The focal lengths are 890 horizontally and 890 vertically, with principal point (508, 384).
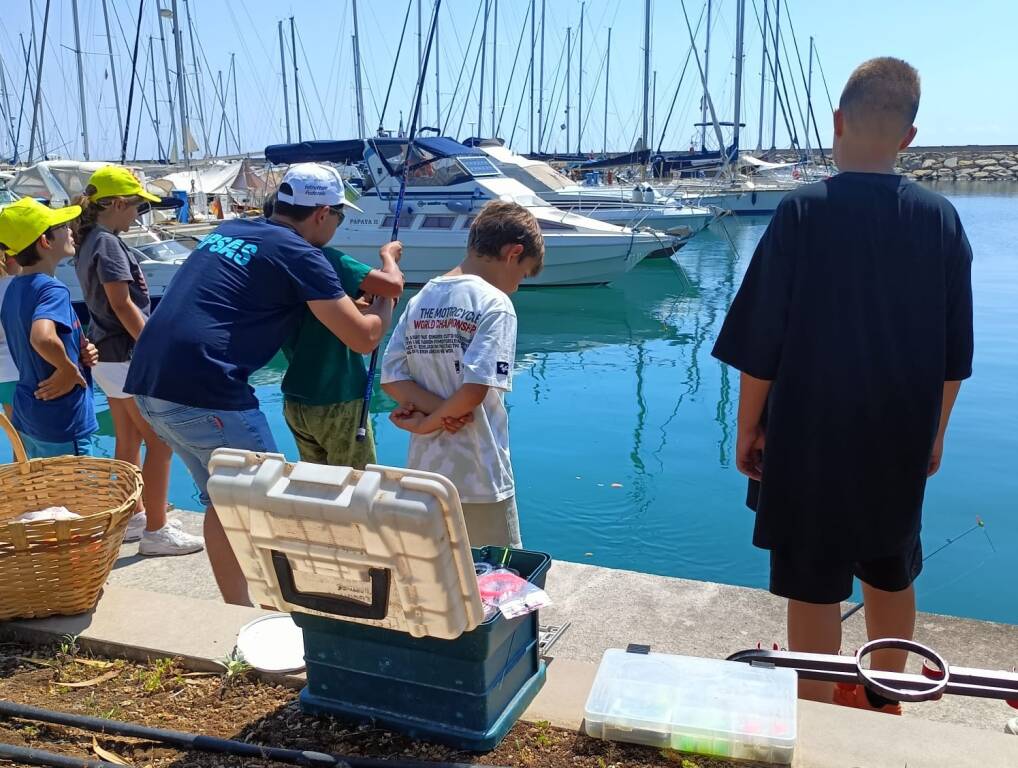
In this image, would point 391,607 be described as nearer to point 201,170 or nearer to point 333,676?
point 333,676

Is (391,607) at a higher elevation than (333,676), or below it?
higher

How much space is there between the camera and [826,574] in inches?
97.6

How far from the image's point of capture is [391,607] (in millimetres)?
2090

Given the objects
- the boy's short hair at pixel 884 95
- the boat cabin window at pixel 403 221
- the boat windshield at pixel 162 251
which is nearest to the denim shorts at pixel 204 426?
the boy's short hair at pixel 884 95

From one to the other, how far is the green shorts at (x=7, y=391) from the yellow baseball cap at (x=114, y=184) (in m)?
0.92

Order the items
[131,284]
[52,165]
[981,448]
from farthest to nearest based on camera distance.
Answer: [52,165], [981,448], [131,284]

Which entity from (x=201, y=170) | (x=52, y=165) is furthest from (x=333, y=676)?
(x=201, y=170)

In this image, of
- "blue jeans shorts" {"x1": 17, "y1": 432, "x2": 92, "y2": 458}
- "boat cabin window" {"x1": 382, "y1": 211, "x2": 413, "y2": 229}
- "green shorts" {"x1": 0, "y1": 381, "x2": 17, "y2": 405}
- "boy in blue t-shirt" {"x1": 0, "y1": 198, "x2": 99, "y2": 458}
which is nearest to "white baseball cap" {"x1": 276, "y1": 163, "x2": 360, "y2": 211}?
"boy in blue t-shirt" {"x1": 0, "y1": 198, "x2": 99, "y2": 458}

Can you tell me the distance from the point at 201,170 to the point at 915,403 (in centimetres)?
2683

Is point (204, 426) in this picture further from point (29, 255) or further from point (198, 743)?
point (29, 255)

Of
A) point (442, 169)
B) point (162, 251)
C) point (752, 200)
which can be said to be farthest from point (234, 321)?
point (752, 200)

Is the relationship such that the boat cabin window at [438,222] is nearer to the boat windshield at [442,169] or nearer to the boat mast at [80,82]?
the boat windshield at [442,169]

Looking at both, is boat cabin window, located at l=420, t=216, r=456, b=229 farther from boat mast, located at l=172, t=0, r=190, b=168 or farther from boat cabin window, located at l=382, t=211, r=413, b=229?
boat mast, located at l=172, t=0, r=190, b=168

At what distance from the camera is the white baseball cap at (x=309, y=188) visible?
3.06 meters
